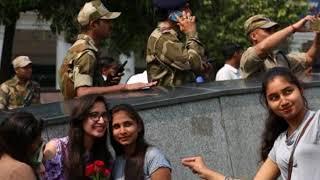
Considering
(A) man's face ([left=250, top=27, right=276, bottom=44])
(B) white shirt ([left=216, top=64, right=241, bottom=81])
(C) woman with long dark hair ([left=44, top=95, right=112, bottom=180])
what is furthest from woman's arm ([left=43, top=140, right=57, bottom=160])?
(B) white shirt ([left=216, top=64, right=241, bottom=81])

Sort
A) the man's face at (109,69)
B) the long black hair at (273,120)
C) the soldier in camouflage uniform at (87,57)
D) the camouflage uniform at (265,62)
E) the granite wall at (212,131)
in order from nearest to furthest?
the long black hair at (273,120), the granite wall at (212,131), the soldier in camouflage uniform at (87,57), the camouflage uniform at (265,62), the man's face at (109,69)

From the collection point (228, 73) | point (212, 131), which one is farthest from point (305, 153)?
point (228, 73)

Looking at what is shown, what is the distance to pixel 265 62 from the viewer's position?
6125 millimetres

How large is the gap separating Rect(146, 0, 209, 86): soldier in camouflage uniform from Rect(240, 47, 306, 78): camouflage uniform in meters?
0.40

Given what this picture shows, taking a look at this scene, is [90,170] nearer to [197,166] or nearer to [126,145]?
[126,145]

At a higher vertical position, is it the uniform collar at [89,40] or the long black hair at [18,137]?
the uniform collar at [89,40]

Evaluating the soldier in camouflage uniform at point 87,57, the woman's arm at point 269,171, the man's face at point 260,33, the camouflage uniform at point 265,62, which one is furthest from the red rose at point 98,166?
the man's face at point 260,33

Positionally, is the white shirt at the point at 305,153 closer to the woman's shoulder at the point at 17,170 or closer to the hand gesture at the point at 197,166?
the hand gesture at the point at 197,166

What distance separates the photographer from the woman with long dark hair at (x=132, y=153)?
3957 millimetres

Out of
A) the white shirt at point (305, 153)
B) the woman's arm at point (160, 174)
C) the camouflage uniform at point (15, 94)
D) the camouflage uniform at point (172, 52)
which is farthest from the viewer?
the camouflage uniform at point (15, 94)

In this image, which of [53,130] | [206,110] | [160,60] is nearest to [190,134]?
[206,110]

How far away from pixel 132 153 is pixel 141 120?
235 millimetres

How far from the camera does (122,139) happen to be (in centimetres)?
407

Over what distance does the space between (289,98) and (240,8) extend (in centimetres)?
2124
